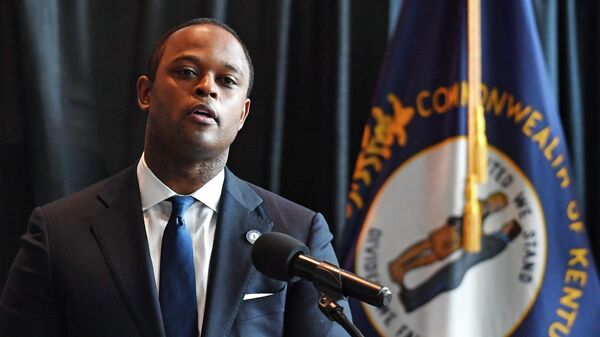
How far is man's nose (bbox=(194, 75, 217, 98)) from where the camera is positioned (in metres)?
1.56

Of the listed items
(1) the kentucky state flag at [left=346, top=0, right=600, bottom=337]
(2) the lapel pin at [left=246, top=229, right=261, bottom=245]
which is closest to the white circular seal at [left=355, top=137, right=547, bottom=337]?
(1) the kentucky state flag at [left=346, top=0, right=600, bottom=337]

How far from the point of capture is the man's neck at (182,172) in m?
1.60

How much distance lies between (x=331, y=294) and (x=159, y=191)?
0.62 metres

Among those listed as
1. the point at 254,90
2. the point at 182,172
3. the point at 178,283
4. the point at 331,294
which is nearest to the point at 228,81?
the point at 182,172

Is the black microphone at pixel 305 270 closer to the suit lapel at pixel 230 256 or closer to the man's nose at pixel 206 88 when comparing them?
the suit lapel at pixel 230 256

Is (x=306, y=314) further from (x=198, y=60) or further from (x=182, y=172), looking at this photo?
(x=198, y=60)

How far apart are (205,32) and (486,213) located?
1004mm

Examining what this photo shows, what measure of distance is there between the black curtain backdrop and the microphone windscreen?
47.2 inches

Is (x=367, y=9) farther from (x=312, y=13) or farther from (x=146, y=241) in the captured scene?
(x=146, y=241)

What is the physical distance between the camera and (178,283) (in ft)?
4.79

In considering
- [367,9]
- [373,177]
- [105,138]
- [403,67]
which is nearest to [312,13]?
[367,9]

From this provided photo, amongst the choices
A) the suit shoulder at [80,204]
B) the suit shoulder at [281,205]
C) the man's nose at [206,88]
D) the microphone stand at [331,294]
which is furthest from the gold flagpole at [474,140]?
the microphone stand at [331,294]

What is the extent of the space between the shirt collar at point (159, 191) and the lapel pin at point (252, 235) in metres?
0.09

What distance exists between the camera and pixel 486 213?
2.20m
